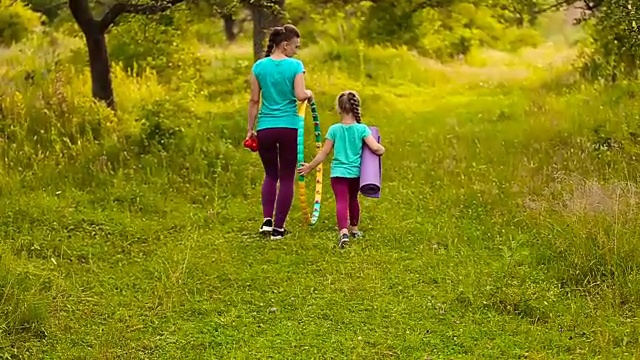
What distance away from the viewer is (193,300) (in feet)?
17.4

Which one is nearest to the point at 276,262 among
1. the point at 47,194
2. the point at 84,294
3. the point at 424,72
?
the point at 84,294

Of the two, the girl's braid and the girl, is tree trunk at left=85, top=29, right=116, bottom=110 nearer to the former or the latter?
the girl

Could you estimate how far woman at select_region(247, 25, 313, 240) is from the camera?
6379 mm

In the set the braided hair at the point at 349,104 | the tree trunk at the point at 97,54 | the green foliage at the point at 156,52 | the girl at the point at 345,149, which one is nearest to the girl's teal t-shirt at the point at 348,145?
the girl at the point at 345,149

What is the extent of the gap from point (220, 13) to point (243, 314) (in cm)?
615

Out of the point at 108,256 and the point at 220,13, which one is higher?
the point at 220,13

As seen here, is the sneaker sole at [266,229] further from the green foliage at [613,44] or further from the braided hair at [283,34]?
the green foliage at [613,44]

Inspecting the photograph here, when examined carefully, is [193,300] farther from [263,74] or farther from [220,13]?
[220,13]

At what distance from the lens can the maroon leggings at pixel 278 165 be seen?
6.47 m

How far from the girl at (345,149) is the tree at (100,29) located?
441cm

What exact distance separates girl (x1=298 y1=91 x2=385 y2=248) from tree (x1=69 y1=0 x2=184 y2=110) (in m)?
4.41

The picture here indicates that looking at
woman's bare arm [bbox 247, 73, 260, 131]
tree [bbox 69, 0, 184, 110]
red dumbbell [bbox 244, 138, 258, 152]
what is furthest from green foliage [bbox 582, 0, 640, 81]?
tree [bbox 69, 0, 184, 110]

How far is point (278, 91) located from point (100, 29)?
15.6ft

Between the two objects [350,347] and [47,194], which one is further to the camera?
[47,194]
